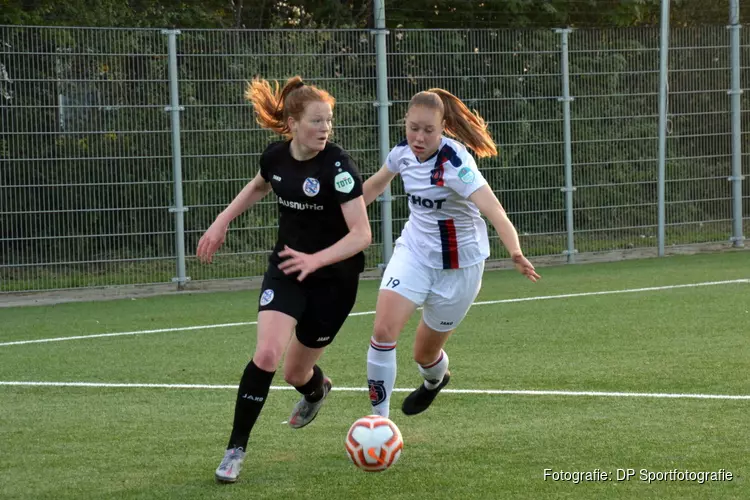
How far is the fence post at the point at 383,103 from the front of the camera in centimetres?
1552

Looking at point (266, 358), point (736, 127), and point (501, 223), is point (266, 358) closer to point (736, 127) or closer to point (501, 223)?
point (501, 223)

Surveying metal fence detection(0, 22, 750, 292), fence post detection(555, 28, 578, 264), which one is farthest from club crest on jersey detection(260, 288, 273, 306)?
fence post detection(555, 28, 578, 264)

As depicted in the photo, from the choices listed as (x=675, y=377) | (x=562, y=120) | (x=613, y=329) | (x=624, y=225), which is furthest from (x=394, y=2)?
(x=675, y=377)

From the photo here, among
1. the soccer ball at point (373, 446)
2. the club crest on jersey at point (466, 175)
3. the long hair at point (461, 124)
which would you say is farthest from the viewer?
the long hair at point (461, 124)

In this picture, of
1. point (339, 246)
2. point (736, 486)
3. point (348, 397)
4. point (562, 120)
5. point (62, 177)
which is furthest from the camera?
point (562, 120)

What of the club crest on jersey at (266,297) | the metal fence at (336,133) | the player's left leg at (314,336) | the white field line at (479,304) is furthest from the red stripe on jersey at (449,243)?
the metal fence at (336,133)

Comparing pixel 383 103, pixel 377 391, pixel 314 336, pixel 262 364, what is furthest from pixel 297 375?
pixel 383 103

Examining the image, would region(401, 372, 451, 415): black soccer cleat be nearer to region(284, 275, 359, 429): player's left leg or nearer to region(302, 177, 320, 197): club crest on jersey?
region(284, 275, 359, 429): player's left leg

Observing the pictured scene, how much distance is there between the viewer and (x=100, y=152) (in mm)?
14156

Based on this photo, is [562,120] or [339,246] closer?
[339,246]

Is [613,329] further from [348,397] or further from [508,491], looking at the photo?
[508,491]

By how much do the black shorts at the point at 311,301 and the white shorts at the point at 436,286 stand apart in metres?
0.39

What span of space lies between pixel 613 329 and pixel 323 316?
4.69 m

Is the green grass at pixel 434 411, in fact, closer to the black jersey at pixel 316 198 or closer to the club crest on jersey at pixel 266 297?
the club crest on jersey at pixel 266 297
